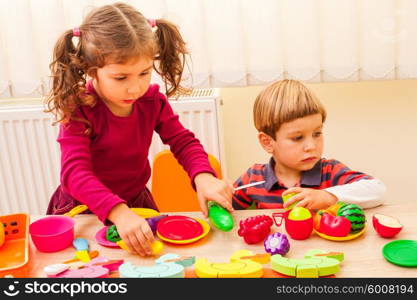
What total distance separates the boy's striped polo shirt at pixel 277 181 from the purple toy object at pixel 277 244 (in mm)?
288

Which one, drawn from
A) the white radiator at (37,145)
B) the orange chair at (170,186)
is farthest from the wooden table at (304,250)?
the white radiator at (37,145)

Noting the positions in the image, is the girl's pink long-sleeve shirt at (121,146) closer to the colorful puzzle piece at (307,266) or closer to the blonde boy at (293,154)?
the blonde boy at (293,154)

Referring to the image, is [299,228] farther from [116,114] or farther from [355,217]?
[116,114]

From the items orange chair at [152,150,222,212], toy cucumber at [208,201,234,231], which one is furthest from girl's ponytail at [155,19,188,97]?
toy cucumber at [208,201,234,231]

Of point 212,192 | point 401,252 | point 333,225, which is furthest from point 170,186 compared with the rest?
point 401,252

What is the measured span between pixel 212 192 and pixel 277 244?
0.72 feet

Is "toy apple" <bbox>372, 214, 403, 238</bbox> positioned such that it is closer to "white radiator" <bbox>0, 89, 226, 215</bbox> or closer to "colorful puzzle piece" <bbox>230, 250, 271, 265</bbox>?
"colorful puzzle piece" <bbox>230, 250, 271, 265</bbox>

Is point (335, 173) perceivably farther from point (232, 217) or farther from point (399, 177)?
point (399, 177)

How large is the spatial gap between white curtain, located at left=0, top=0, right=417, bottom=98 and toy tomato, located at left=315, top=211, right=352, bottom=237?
83cm

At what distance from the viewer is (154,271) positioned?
0.81 m

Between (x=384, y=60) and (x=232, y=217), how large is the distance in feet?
2.90

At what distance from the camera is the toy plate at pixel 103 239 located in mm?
975

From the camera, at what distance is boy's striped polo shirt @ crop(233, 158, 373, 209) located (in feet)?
3.98

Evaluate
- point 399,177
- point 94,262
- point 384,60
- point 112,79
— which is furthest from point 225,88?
point 94,262
